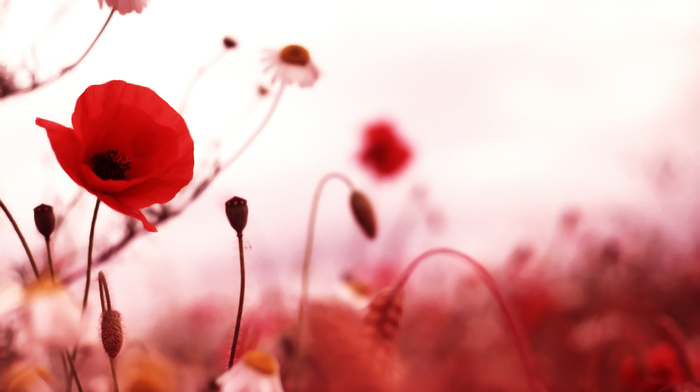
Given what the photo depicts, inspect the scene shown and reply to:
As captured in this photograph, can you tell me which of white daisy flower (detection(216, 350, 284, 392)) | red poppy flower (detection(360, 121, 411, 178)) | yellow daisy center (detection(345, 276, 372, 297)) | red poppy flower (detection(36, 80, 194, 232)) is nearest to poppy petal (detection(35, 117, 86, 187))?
red poppy flower (detection(36, 80, 194, 232))

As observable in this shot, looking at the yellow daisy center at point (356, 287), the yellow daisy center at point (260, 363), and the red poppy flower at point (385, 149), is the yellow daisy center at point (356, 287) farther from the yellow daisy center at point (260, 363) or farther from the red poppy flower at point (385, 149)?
the yellow daisy center at point (260, 363)

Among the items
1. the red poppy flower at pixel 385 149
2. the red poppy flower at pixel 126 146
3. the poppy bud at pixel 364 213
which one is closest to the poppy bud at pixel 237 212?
the red poppy flower at pixel 126 146

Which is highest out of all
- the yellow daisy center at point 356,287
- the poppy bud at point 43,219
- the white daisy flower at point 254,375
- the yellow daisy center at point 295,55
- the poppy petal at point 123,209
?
the yellow daisy center at point 295,55

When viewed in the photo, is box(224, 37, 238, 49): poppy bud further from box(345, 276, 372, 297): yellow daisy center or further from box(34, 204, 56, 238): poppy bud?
box(345, 276, 372, 297): yellow daisy center

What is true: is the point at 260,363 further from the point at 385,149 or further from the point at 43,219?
the point at 385,149

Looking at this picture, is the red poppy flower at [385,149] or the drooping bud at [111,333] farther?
the red poppy flower at [385,149]

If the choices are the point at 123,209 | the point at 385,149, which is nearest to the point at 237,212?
the point at 123,209

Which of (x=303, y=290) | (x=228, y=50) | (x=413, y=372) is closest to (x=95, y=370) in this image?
(x=303, y=290)
